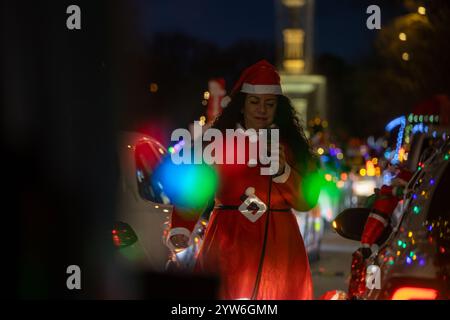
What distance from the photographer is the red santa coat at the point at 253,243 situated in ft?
16.3

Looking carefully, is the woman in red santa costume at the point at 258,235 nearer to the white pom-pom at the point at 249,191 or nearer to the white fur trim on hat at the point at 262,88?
the white pom-pom at the point at 249,191

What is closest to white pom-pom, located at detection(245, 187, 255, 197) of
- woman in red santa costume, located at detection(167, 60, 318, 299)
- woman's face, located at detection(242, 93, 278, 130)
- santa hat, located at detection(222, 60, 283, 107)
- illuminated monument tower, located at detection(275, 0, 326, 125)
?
woman in red santa costume, located at detection(167, 60, 318, 299)

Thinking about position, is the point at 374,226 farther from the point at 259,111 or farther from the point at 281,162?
the point at 259,111

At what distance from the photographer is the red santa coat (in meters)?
4.97

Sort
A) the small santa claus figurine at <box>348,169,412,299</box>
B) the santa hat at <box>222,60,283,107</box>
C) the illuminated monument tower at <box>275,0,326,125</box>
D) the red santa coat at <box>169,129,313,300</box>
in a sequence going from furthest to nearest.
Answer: the illuminated monument tower at <box>275,0,326,125</box> → the santa hat at <box>222,60,283,107</box> → the small santa claus figurine at <box>348,169,412,299</box> → the red santa coat at <box>169,129,313,300</box>

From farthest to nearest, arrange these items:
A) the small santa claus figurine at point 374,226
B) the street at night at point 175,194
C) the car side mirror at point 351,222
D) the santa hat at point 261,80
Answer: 1. the santa hat at point 261,80
2. the small santa claus figurine at point 374,226
3. the car side mirror at point 351,222
4. the street at night at point 175,194

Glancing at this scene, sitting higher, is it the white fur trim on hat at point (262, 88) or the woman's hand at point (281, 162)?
the white fur trim on hat at point (262, 88)

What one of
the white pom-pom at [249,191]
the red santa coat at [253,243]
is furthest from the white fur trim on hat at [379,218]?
the white pom-pom at [249,191]

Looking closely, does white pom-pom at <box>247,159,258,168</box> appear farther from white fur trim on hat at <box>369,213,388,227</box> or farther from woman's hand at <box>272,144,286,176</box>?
white fur trim on hat at <box>369,213,388,227</box>

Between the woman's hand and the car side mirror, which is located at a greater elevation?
the woman's hand

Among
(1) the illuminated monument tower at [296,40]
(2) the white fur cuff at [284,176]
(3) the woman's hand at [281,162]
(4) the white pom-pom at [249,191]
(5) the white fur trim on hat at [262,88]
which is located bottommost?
(1) the illuminated monument tower at [296,40]

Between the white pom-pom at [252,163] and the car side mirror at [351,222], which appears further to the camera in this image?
the white pom-pom at [252,163]

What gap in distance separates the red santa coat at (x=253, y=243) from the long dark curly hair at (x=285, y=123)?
258 mm

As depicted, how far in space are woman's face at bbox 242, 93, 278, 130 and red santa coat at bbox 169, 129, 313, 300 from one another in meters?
0.32
